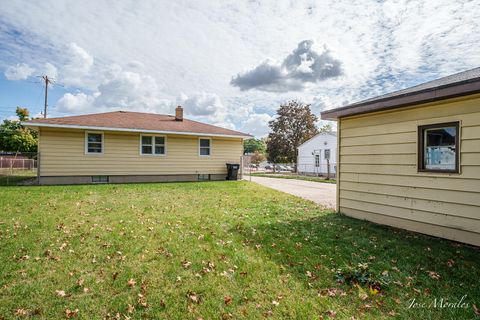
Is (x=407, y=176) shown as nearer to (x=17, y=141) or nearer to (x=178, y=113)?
(x=178, y=113)

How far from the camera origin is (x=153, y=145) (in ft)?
47.4

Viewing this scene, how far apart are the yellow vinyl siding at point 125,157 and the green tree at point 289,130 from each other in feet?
75.7

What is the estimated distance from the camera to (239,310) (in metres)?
2.59

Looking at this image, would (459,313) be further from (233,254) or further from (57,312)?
(57,312)

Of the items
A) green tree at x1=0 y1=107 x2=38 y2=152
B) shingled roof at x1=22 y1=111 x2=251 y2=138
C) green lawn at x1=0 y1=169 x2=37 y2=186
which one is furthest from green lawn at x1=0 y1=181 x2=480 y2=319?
green tree at x1=0 y1=107 x2=38 y2=152

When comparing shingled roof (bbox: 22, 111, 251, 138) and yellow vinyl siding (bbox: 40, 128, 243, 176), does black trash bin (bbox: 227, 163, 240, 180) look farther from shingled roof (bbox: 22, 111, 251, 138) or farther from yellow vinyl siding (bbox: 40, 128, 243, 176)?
shingled roof (bbox: 22, 111, 251, 138)

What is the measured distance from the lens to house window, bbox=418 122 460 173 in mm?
4617

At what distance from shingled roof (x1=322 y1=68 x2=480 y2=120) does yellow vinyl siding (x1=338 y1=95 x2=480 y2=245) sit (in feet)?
0.83

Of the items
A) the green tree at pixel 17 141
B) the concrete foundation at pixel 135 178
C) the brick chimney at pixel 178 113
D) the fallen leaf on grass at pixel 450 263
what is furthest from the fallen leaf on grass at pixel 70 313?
the green tree at pixel 17 141

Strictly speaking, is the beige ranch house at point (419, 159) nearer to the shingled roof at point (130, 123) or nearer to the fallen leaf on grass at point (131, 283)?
the fallen leaf on grass at point (131, 283)

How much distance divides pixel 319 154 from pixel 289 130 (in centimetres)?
1203

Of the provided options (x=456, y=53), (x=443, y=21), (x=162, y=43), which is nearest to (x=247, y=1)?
(x=162, y=43)

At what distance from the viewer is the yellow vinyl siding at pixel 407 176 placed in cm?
437

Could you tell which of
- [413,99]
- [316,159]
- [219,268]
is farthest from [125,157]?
[316,159]
